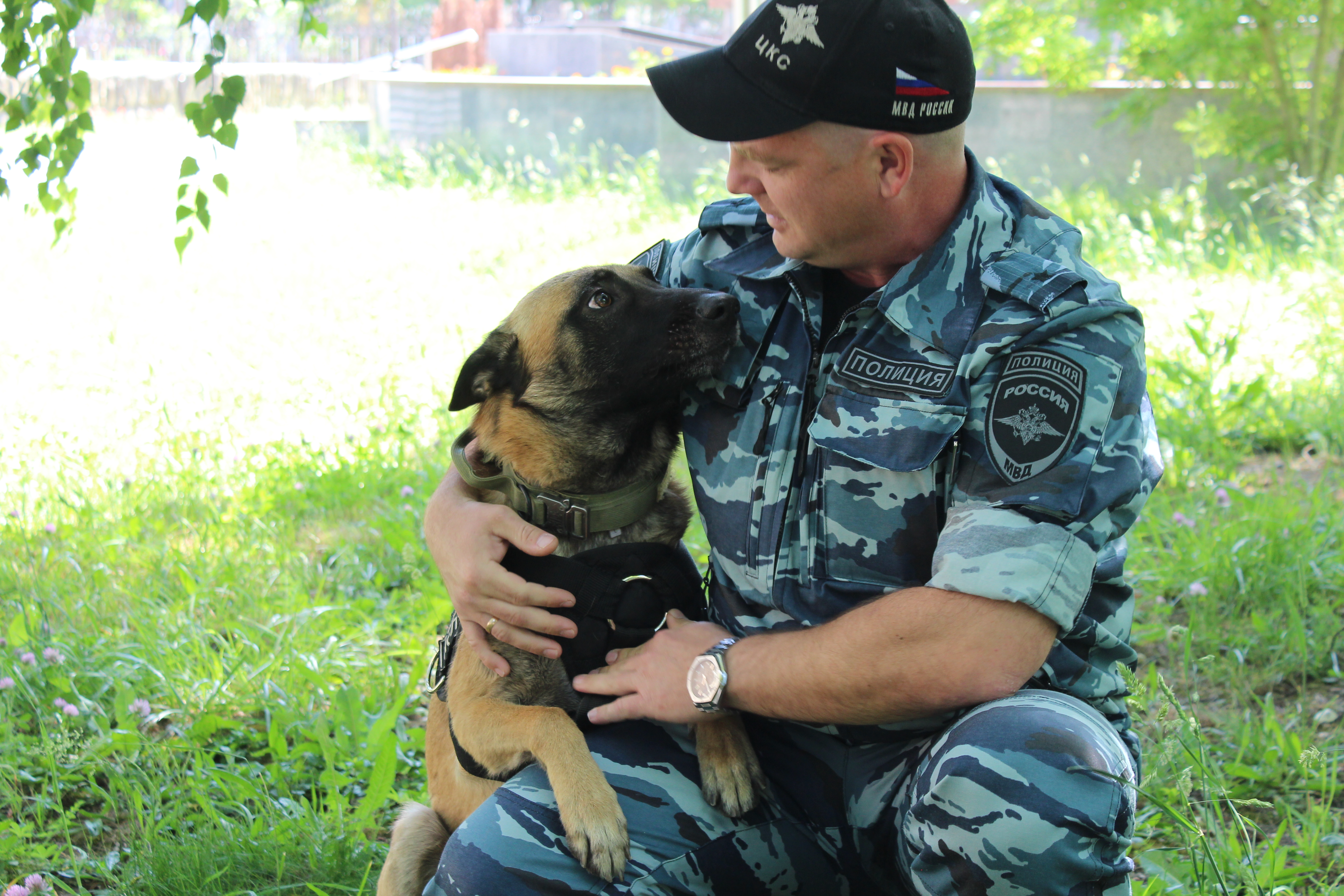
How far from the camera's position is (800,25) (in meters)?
2.05

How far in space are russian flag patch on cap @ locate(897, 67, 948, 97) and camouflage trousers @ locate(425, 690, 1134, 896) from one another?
117cm

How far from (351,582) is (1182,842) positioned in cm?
286

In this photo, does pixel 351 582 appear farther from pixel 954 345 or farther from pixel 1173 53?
pixel 1173 53

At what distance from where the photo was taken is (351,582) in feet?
12.6

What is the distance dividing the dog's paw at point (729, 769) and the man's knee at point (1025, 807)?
0.39 metres

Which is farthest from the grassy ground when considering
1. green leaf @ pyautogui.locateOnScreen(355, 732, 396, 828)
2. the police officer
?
the police officer

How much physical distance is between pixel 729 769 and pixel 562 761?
13.3 inches

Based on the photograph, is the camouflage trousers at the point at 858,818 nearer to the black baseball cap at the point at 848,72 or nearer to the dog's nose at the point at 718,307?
the dog's nose at the point at 718,307

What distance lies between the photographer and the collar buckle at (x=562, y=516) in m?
2.41

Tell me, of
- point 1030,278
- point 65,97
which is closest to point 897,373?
point 1030,278

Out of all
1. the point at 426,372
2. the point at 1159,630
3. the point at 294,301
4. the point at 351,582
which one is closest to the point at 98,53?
the point at 294,301

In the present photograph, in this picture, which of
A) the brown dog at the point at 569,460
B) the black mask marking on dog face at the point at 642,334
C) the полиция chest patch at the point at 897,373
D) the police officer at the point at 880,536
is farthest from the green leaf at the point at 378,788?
the полиция chest patch at the point at 897,373

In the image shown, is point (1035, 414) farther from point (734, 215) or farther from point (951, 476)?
point (734, 215)

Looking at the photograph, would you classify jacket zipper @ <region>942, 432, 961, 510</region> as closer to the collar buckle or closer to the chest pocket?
the chest pocket
